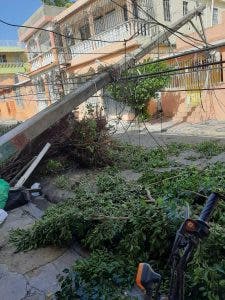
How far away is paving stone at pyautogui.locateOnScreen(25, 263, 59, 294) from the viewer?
3.30m

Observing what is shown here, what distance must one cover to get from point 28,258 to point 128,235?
1.49m

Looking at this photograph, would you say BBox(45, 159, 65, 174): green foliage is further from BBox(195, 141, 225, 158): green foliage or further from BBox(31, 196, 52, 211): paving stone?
BBox(195, 141, 225, 158): green foliage

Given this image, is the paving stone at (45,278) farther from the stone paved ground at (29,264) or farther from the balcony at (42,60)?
the balcony at (42,60)

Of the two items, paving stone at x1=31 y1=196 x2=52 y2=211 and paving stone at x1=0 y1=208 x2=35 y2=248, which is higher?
paving stone at x1=0 y1=208 x2=35 y2=248

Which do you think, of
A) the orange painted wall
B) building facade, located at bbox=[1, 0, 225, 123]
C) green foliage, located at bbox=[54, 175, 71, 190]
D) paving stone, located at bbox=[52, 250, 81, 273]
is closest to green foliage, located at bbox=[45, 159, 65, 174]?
green foliage, located at bbox=[54, 175, 71, 190]

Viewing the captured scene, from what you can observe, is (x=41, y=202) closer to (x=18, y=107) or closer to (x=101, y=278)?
→ (x=101, y=278)

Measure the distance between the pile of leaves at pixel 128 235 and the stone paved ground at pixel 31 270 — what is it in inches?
5.3

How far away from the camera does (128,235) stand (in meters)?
3.34

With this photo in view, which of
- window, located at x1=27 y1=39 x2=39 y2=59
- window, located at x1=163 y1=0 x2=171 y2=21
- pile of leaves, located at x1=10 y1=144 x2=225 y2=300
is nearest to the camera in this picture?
pile of leaves, located at x1=10 y1=144 x2=225 y2=300

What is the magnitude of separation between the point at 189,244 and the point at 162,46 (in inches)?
600

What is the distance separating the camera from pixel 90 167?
766 cm

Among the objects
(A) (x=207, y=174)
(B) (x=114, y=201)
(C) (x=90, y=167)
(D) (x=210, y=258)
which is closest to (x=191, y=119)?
(C) (x=90, y=167)

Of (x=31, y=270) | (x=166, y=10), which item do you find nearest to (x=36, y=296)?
(x=31, y=270)

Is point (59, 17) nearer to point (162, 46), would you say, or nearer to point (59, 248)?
point (162, 46)
